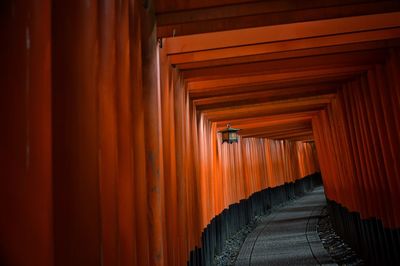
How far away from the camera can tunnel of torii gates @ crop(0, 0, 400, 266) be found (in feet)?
3.73

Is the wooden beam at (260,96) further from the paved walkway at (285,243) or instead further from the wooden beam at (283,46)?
the paved walkway at (285,243)

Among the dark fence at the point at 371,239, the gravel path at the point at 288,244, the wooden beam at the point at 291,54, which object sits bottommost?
the gravel path at the point at 288,244

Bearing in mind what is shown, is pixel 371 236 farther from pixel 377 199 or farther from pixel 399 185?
pixel 399 185

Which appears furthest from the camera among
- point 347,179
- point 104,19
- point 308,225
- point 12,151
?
point 308,225

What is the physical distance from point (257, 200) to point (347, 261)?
789 cm

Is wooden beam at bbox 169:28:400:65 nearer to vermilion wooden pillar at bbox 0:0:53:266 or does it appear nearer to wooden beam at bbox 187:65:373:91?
wooden beam at bbox 187:65:373:91

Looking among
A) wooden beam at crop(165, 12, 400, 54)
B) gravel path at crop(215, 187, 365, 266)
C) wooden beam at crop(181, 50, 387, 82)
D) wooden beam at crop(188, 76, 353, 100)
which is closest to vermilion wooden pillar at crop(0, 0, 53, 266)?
wooden beam at crop(165, 12, 400, 54)

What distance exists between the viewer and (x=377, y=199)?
6.29 metres

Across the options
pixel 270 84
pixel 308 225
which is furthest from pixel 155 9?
pixel 308 225

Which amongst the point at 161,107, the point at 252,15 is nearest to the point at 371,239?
the point at 252,15

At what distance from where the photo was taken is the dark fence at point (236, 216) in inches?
289

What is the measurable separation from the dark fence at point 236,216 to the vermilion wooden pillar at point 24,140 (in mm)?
4185

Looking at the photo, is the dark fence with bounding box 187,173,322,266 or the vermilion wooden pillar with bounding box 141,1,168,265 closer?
the vermilion wooden pillar with bounding box 141,1,168,265

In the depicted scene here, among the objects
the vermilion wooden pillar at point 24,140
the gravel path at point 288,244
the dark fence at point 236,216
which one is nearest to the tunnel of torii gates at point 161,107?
the vermilion wooden pillar at point 24,140
